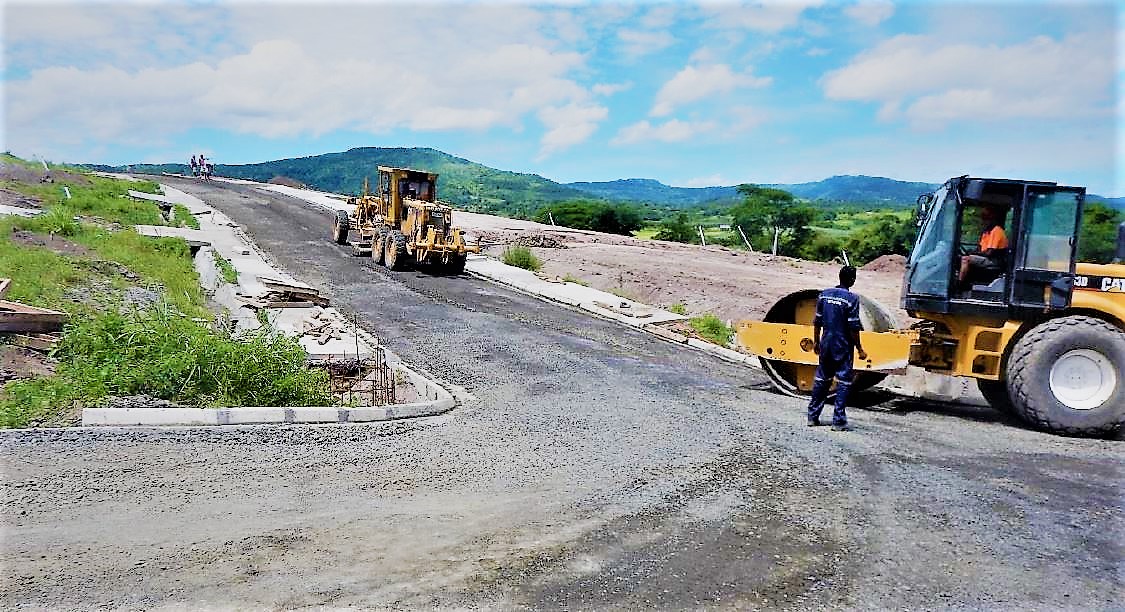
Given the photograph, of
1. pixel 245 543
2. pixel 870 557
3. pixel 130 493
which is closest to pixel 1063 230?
pixel 870 557

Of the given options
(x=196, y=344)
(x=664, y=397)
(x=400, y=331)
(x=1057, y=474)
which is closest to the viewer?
(x=1057, y=474)

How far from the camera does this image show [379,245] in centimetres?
2216

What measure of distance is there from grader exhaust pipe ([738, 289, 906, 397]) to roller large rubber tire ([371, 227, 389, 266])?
46.7 feet

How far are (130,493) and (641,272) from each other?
1854cm

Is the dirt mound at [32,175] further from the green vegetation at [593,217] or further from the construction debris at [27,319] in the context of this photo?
the green vegetation at [593,217]

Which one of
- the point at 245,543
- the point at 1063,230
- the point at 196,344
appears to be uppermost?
the point at 1063,230

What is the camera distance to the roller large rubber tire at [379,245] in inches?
862

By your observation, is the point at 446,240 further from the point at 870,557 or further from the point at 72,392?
the point at 870,557

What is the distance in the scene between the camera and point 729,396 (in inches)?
369

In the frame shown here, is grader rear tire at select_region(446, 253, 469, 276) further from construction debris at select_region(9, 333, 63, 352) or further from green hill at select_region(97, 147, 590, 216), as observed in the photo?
green hill at select_region(97, 147, 590, 216)

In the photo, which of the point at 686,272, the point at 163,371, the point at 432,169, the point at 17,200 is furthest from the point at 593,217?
the point at 432,169

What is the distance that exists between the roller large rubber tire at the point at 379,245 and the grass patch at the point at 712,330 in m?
9.77

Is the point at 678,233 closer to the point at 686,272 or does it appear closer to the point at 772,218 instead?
the point at 772,218

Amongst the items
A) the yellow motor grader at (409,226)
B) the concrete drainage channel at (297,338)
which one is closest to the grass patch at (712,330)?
the concrete drainage channel at (297,338)
